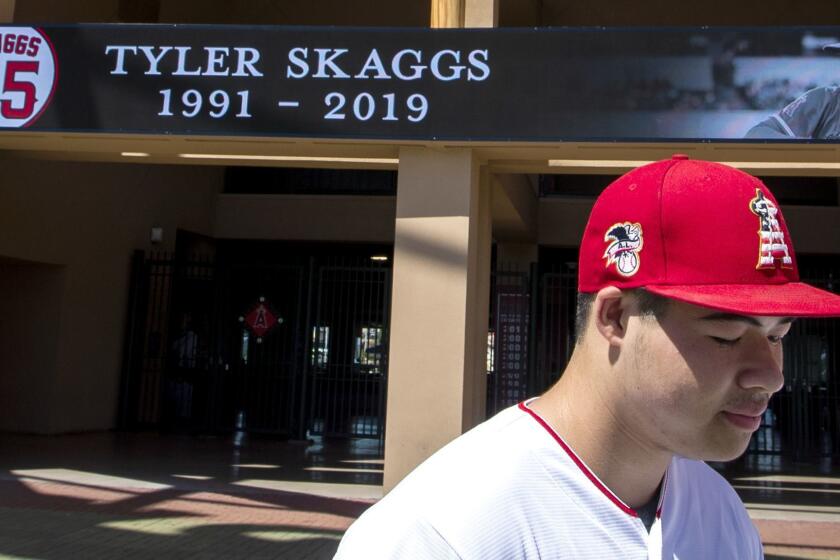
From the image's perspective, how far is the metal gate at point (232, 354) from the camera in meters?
13.2

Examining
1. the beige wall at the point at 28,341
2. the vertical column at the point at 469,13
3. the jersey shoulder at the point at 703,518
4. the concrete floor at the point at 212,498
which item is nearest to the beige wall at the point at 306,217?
the beige wall at the point at 28,341

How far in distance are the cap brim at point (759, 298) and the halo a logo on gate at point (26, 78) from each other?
777 centimetres

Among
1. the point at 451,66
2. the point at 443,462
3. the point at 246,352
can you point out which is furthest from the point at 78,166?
the point at 443,462

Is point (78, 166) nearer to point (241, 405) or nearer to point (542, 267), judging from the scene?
point (241, 405)

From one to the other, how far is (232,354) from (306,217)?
2795mm

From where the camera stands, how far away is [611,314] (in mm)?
1265

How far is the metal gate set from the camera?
13.2 metres

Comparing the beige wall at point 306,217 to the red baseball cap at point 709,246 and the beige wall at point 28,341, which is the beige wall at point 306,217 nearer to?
the beige wall at point 28,341

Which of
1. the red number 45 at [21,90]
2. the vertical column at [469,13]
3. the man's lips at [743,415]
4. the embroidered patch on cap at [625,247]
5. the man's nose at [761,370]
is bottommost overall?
Result: the man's lips at [743,415]

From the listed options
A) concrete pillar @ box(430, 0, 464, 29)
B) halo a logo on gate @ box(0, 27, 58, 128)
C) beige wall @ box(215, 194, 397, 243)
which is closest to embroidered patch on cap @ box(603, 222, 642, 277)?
Answer: concrete pillar @ box(430, 0, 464, 29)

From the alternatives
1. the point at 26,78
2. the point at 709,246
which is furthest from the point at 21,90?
the point at 709,246

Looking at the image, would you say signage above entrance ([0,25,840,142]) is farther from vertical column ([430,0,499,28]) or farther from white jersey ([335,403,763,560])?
white jersey ([335,403,763,560])

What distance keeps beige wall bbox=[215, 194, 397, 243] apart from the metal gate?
1011 mm

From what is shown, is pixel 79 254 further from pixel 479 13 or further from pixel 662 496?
pixel 662 496
